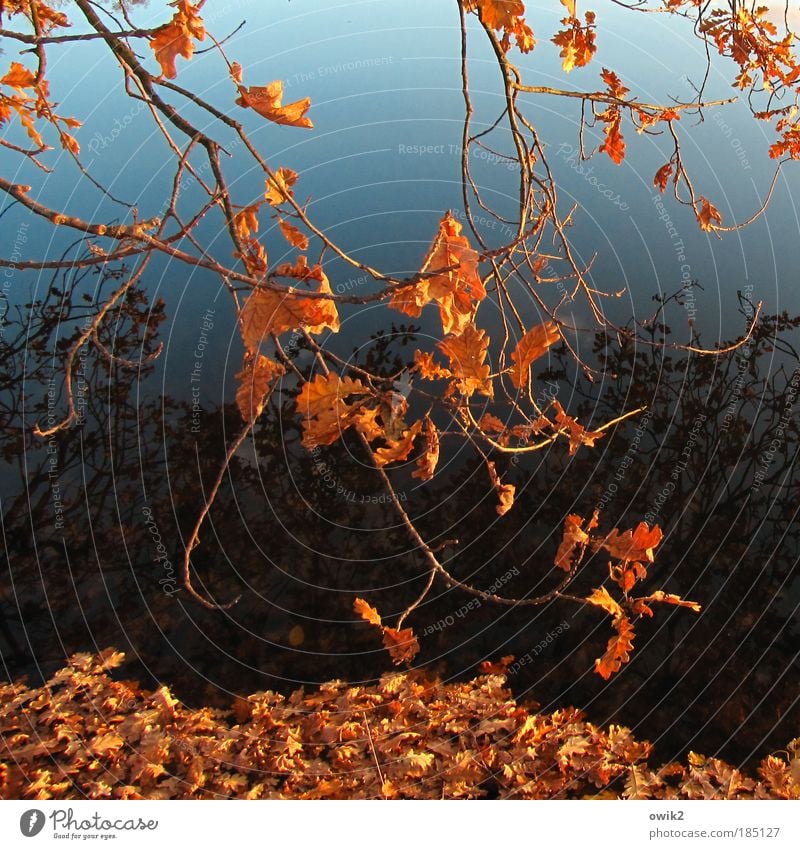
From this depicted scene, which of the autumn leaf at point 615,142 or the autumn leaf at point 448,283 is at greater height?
the autumn leaf at point 615,142

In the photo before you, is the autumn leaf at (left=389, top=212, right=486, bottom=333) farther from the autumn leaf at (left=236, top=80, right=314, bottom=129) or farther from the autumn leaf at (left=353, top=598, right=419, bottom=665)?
the autumn leaf at (left=353, top=598, right=419, bottom=665)

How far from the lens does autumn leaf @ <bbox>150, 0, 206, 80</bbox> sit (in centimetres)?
80

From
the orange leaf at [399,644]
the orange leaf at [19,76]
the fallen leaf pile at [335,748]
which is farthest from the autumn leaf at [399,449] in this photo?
the orange leaf at [19,76]

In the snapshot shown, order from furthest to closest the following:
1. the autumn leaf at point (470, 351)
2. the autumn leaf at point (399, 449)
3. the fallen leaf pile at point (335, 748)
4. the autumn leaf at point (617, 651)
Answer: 1. the fallen leaf pile at point (335, 748)
2. the autumn leaf at point (617, 651)
3. the autumn leaf at point (399, 449)
4. the autumn leaf at point (470, 351)

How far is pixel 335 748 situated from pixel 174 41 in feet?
4.34

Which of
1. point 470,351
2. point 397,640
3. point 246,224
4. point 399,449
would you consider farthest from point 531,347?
point 397,640

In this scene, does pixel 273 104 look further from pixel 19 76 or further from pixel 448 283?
pixel 19 76

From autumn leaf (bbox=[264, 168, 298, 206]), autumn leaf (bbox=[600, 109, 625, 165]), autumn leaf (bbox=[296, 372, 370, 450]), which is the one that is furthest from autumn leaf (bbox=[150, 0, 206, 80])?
autumn leaf (bbox=[600, 109, 625, 165])

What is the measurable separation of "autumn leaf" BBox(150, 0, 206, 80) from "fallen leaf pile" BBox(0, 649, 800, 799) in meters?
1.25

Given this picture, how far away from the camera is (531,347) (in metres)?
0.90

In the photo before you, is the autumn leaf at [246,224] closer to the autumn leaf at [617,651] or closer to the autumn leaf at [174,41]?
the autumn leaf at [174,41]

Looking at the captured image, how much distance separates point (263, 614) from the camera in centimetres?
151

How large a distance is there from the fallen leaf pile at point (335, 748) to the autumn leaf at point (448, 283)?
0.93 metres

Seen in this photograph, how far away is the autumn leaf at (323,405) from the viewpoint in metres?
0.88
